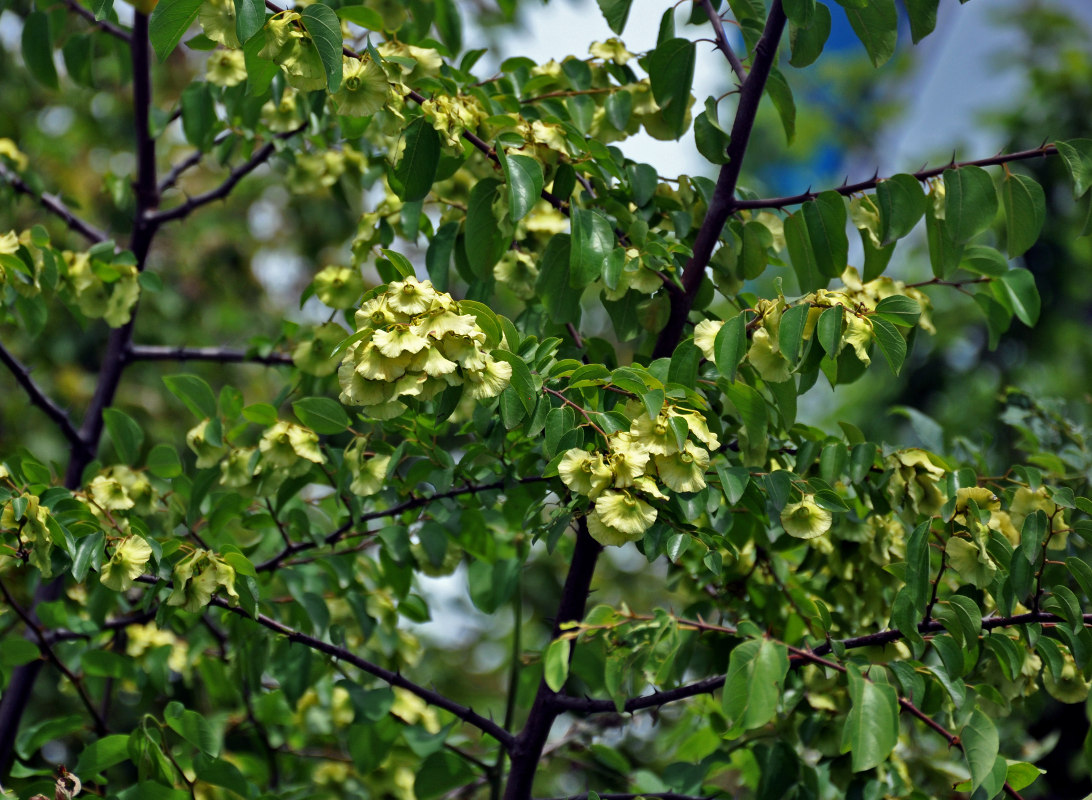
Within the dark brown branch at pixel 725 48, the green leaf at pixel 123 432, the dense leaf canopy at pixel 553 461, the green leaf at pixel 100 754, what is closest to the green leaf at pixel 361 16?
the dense leaf canopy at pixel 553 461

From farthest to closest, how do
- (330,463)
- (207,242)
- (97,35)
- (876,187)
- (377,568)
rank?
(207,242) → (97,35) → (377,568) → (330,463) → (876,187)

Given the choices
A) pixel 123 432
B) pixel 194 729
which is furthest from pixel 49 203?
pixel 194 729

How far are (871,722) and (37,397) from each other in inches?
63.4

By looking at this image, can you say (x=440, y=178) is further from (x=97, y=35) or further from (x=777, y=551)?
(x=97, y=35)

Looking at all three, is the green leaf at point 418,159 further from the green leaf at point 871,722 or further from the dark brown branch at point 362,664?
the green leaf at point 871,722

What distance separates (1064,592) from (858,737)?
353 mm

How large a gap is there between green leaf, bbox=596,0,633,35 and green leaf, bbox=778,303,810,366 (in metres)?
0.62

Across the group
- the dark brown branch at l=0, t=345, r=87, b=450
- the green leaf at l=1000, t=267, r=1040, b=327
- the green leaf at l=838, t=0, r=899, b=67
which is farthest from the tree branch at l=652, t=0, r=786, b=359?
the dark brown branch at l=0, t=345, r=87, b=450

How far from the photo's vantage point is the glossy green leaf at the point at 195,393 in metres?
1.68

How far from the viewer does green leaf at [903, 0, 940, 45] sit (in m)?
1.36

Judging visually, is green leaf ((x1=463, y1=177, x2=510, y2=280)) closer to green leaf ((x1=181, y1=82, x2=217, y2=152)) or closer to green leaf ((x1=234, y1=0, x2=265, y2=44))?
green leaf ((x1=234, y1=0, x2=265, y2=44))

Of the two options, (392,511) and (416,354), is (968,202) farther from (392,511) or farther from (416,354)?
(392,511)

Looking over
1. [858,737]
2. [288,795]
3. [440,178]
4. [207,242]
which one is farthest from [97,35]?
[207,242]

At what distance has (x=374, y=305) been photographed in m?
1.20
